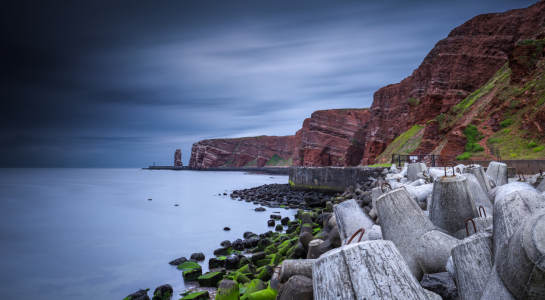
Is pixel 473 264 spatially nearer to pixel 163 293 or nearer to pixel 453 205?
pixel 453 205

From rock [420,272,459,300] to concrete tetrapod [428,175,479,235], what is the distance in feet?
3.76

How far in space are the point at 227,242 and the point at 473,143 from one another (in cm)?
1523

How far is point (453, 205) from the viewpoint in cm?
348

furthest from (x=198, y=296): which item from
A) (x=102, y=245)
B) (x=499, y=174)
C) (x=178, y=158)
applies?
(x=178, y=158)

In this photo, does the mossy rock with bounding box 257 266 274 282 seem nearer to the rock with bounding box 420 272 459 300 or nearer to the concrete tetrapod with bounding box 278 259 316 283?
the concrete tetrapod with bounding box 278 259 316 283

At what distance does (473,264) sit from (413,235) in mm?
826

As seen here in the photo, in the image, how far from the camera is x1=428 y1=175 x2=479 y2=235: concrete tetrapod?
3441mm

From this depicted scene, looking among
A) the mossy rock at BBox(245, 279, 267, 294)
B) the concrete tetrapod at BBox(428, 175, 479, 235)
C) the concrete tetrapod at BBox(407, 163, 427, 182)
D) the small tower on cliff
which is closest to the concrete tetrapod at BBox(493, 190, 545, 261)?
the concrete tetrapod at BBox(428, 175, 479, 235)

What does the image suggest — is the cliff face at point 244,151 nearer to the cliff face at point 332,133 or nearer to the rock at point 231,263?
the cliff face at point 332,133

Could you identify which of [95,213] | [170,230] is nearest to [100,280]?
[170,230]

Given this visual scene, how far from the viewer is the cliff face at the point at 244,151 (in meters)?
126

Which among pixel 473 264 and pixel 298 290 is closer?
pixel 473 264

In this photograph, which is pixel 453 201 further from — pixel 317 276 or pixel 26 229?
pixel 26 229

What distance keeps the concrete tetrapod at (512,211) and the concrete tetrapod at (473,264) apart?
0.29 feet
